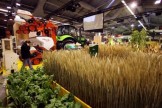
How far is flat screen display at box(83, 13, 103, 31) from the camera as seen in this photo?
8805 millimetres

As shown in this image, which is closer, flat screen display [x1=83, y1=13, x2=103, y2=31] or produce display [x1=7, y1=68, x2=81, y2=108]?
produce display [x1=7, y1=68, x2=81, y2=108]

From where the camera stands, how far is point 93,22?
9609mm

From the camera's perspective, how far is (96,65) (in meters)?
1.32

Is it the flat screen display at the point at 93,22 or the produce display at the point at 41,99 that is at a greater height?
the flat screen display at the point at 93,22

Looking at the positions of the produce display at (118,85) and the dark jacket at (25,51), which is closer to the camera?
the produce display at (118,85)

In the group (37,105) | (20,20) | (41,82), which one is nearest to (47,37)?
(20,20)

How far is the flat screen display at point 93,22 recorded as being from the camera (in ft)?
28.9

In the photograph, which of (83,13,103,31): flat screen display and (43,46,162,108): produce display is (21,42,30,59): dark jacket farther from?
(83,13,103,31): flat screen display

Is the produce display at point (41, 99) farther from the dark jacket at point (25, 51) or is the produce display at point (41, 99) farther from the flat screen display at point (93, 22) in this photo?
the flat screen display at point (93, 22)

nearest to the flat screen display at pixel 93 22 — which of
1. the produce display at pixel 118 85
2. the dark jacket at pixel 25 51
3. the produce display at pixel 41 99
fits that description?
the dark jacket at pixel 25 51

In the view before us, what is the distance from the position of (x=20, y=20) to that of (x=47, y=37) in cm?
122

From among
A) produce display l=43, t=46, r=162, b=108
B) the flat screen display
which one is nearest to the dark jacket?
produce display l=43, t=46, r=162, b=108

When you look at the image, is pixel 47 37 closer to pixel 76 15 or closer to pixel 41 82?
pixel 41 82

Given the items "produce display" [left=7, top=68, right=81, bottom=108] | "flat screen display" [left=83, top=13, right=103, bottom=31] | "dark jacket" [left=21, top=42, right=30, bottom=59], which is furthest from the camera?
"flat screen display" [left=83, top=13, right=103, bottom=31]
